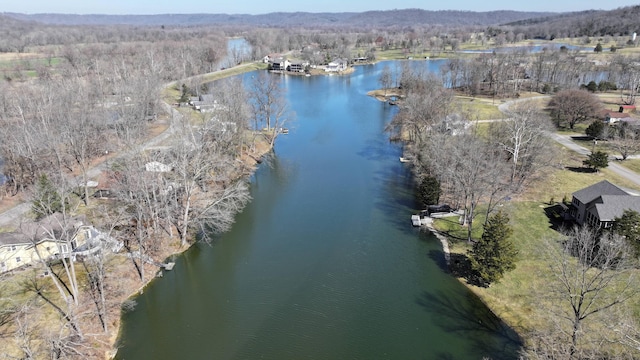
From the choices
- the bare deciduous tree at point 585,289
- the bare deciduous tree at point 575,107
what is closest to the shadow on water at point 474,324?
the bare deciduous tree at point 585,289

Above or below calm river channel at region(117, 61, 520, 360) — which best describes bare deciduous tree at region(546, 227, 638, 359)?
above

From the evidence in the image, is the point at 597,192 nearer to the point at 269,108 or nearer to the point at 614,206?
the point at 614,206

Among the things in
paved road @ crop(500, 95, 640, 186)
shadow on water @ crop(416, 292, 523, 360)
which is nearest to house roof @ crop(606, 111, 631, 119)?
paved road @ crop(500, 95, 640, 186)

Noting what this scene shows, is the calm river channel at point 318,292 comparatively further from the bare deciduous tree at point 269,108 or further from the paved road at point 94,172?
the bare deciduous tree at point 269,108

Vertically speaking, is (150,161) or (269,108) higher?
(269,108)

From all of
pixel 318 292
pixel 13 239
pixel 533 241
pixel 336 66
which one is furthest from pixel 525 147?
pixel 336 66

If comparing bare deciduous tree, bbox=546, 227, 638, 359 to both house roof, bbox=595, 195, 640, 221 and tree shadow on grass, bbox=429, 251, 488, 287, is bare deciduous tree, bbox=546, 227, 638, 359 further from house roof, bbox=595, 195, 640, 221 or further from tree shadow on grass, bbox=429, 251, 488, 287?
tree shadow on grass, bbox=429, 251, 488, 287
